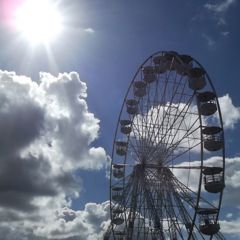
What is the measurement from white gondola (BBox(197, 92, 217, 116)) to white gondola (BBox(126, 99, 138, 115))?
985 centimetres

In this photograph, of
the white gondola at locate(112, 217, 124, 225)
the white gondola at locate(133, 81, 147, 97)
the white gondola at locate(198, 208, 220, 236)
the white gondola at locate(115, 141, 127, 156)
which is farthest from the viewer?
the white gondola at locate(133, 81, 147, 97)

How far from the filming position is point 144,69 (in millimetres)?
54125

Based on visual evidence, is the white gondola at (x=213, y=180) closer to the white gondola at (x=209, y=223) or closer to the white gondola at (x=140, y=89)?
the white gondola at (x=209, y=223)

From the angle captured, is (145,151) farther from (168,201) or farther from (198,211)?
(198,211)

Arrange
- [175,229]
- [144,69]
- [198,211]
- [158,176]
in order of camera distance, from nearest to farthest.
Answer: [198,211]
[175,229]
[158,176]
[144,69]

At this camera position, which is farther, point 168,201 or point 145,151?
point 145,151

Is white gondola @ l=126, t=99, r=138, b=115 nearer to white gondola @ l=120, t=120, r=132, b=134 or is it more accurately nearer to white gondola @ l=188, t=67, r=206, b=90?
white gondola @ l=120, t=120, r=132, b=134

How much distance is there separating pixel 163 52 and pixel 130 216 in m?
14.7

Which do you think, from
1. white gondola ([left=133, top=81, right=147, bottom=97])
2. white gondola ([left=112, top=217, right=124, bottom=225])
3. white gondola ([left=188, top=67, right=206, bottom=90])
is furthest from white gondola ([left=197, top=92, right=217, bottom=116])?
white gondola ([left=112, top=217, right=124, bottom=225])

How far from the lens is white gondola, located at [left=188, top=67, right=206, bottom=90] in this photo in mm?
46750

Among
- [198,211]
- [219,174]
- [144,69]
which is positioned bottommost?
[198,211]

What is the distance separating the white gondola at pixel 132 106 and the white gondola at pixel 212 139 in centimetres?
1165

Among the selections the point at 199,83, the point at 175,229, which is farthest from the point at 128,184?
the point at 199,83

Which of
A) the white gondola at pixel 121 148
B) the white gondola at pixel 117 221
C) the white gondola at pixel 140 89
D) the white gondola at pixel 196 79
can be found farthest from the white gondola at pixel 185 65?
the white gondola at pixel 117 221
